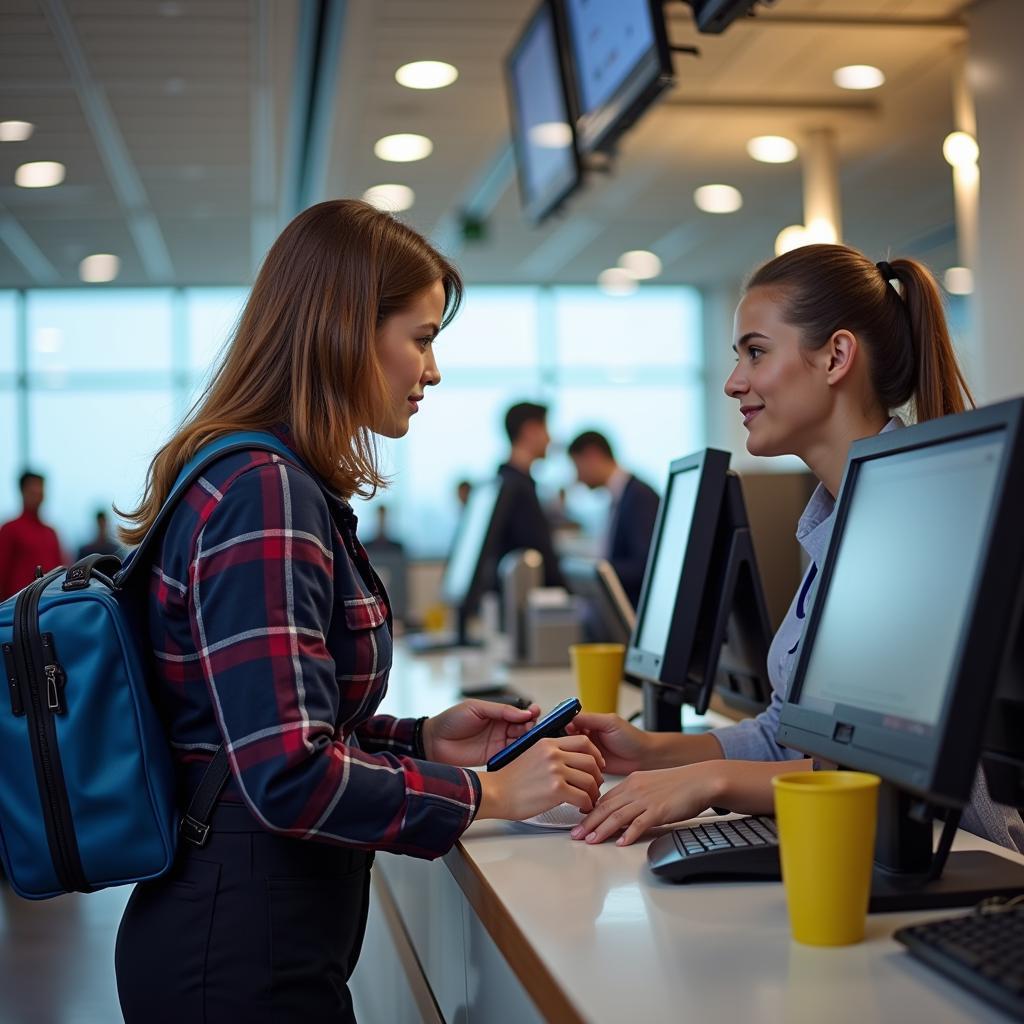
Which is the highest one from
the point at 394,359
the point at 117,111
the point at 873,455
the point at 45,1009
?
the point at 117,111

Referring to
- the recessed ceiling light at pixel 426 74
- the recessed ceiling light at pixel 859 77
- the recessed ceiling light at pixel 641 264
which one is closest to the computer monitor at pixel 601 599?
the recessed ceiling light at pixel 426 74

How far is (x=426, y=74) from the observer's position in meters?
5.16

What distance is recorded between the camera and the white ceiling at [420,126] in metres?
4.69

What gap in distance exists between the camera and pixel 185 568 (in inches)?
46.5

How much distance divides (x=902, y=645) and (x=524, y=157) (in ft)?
11.4

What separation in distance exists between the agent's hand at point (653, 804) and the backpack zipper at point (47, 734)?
0.52 metres

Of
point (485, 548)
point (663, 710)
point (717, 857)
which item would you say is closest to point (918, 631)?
point (717, 857)

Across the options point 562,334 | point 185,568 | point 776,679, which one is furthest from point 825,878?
point 562,334

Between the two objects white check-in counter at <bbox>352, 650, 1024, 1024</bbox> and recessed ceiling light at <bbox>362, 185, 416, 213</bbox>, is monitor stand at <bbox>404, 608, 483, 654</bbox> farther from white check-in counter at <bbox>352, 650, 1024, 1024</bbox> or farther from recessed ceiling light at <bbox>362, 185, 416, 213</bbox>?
recessed ceiling light at <bbox>362, 185, 416, 213</bbox>

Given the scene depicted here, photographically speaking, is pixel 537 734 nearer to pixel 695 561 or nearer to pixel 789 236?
pixel 695 561

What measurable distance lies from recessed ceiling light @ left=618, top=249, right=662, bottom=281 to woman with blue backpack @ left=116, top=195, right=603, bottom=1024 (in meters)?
7.91

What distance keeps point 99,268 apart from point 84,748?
28.0 feet

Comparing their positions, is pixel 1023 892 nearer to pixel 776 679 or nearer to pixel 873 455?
pixel 873 455

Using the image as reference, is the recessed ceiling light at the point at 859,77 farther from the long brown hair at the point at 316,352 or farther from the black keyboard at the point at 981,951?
the black keyboard at the point at 981,951
